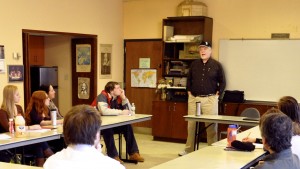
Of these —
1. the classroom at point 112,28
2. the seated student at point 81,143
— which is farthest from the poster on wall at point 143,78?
the seated student at point 81,143

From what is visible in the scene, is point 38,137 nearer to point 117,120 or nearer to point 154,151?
point 117,120

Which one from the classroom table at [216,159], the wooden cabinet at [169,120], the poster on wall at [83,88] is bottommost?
the wooden cabinet at [169,120]

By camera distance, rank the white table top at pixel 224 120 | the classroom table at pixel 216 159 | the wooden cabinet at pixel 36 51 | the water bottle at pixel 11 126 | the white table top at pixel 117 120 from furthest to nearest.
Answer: the wooden cabinet at pixel 36 51, the white table top at pixel 224 120, the white table top at pixel 117 120, the water bottle at pixel 11 126, the classroom table at pixel 216 159

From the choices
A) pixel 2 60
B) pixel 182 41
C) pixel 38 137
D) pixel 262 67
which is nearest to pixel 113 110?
pixel 38 137

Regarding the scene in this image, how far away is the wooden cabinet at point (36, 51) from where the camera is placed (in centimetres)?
834

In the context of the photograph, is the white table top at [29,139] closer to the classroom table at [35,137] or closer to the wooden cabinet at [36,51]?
the classroom table at [35,137]

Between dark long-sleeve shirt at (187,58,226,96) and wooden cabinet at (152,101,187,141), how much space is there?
0.81 metres

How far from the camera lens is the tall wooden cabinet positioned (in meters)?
7.16

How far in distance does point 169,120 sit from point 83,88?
6.28ft

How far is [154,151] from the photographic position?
641 cm

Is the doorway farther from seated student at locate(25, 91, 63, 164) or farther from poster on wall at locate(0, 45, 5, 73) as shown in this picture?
seated student at locate(25, 91, 63, 164)

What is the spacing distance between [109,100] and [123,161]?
3.19ft

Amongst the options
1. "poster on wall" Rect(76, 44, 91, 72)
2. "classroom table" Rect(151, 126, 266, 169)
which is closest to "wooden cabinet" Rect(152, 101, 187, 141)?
"poster on wall" Rect(76, 44, 91, 72)

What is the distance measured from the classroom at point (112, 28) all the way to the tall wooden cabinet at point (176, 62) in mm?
183
